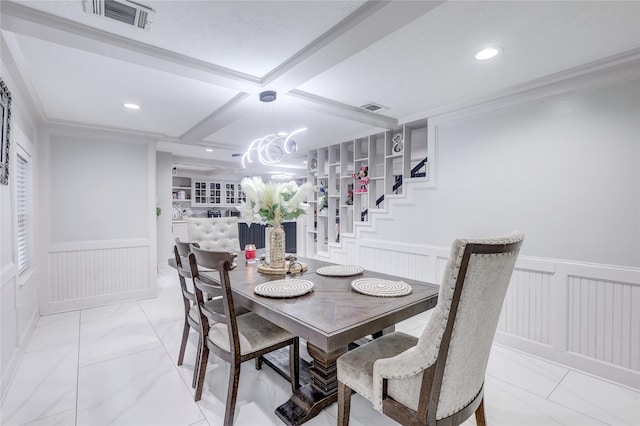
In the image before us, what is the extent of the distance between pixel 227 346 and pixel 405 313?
3.46ft

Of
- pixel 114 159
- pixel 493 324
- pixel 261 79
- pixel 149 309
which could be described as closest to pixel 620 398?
pixel 493 324

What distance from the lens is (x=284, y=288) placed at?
1779 millimetres

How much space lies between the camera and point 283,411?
71.4 inches

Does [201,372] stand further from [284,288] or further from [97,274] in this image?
[97,274]

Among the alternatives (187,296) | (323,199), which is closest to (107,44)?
(187,296)

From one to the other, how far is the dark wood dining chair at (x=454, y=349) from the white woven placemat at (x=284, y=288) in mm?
575

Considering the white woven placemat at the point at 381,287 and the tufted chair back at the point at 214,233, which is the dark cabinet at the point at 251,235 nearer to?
the tufted chair back at the point at 214,233

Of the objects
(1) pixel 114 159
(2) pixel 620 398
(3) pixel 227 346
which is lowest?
(2) pixel 620 398

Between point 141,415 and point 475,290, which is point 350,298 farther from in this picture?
point 141,415

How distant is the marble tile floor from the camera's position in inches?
71.3

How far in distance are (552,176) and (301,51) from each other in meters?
2.23

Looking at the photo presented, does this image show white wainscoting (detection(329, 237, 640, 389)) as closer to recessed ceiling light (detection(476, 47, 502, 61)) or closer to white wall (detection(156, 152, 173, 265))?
recessed ceiling light (detection(476, 47, 502, 61))

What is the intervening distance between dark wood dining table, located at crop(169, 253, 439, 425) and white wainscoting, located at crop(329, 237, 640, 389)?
1331 millimetres

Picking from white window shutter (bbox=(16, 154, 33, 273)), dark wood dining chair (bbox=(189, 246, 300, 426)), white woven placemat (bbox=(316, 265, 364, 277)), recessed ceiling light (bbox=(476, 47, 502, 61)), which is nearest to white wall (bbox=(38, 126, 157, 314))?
white window shutter (bbox=(16, 154, 33, 273))
